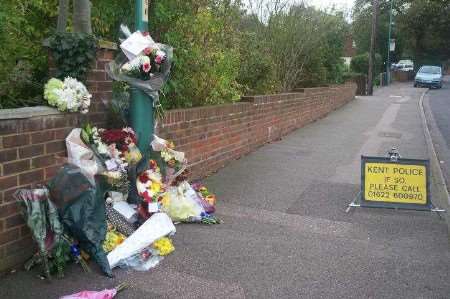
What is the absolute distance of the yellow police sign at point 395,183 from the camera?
576cm

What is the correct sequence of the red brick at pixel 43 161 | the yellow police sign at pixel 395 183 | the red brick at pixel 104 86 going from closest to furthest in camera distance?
1. the red brick at pixel 43 161
2. the red brick at pixel 104 86
3. the yellow police sign at pixel 395 183

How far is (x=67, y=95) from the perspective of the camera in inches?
163

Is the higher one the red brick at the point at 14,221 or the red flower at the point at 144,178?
the red flower at the point at 144,178

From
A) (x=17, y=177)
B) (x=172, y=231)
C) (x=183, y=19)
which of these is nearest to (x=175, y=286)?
(x=172, y=231)

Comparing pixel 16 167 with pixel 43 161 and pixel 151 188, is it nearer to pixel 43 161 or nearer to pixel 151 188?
pixel 43 161

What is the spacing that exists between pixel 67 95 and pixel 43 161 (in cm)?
56

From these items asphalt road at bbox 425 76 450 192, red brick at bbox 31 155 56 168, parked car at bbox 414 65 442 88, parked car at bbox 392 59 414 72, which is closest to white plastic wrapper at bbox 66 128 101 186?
red brick at bbox 31 155 56 168

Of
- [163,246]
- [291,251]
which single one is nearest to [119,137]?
[163,246]

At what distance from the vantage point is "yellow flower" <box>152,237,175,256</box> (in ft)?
14.0

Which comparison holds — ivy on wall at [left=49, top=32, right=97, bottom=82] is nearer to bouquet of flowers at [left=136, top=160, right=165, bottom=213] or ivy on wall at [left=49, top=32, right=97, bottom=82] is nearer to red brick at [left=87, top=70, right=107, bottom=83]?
red brick at [left=87, top=70, right=107, bottom=83]

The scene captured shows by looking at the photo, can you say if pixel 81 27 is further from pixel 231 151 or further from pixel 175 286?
pixel 231 151

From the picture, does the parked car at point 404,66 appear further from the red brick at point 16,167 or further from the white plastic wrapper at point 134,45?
the red brick at point 16,167

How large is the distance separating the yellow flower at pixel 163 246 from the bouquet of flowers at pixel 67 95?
50.0 inches

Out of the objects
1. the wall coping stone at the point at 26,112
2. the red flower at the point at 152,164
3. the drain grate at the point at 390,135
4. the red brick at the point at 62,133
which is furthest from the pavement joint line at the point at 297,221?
the drain grate at the point at 390,135
